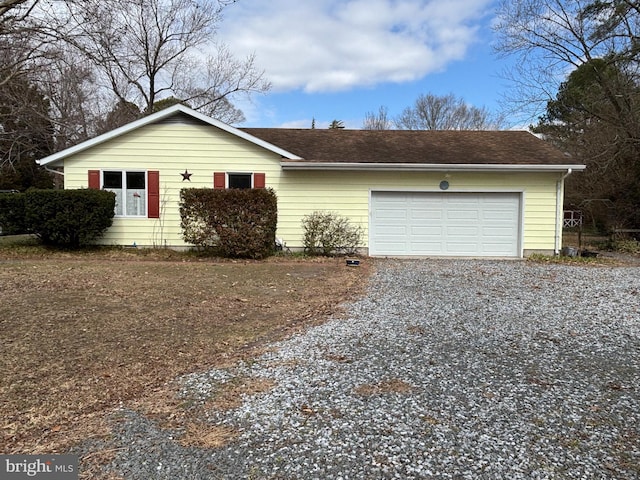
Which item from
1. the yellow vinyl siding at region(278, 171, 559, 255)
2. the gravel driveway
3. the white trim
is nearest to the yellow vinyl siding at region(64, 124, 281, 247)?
the white trim

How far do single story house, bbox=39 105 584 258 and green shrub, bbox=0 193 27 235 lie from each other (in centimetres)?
123

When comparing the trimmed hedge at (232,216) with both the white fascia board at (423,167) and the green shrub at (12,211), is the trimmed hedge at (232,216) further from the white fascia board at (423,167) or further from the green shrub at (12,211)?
the green shrub at (12,211)

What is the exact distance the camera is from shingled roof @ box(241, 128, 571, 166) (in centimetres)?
1205

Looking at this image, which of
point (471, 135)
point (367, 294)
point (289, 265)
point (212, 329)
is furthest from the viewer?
point (471, 135)

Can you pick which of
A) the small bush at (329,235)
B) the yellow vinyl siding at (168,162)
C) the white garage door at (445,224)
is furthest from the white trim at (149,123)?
the white garage door at (445,224)

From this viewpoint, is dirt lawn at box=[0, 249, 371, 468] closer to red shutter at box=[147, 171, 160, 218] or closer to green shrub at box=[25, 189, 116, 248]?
green shrub at box=[25, 189, 116, 248]

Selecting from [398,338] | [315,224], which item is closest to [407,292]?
[398,338]

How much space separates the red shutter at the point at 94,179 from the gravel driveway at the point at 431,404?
9117 mm

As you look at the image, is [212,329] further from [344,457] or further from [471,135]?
[471,135]

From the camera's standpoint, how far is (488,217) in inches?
487

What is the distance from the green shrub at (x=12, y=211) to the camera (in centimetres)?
1127

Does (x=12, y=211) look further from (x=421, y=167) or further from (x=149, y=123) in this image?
(x=421, y=167)

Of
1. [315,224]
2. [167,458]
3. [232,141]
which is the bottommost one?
[167,458]

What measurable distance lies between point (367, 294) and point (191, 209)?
575 cm
